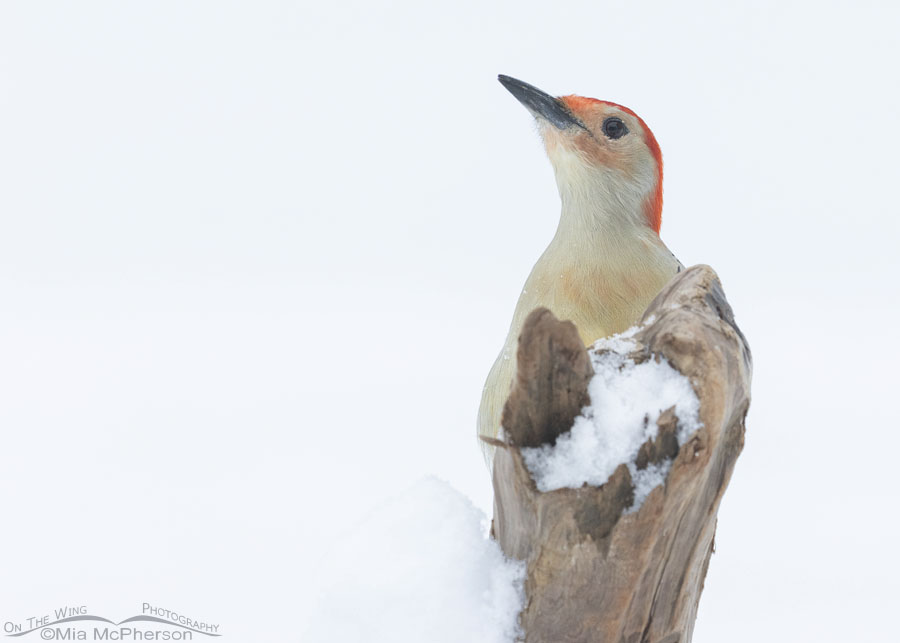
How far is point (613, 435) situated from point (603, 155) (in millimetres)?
1589

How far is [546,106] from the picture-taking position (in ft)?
11.2

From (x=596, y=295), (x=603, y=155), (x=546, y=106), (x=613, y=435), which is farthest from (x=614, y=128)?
(x=613, y=435)

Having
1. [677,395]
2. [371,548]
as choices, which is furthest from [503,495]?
[677,395]

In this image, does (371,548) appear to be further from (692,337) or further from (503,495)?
(692,337)

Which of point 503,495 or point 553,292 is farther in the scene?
point 553,292

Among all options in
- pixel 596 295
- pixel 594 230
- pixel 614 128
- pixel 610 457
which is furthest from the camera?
pixel 614 128

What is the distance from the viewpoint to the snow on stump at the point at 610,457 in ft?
6.68

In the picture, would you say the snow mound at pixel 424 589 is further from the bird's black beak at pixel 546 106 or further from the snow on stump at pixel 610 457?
the bird's black beak at pixel 546 106

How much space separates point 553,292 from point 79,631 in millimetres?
3071

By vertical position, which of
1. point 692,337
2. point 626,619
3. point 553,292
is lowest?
point 626,619

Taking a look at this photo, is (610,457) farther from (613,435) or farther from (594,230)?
(594,230)

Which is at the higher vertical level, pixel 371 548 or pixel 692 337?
pixel 692 337

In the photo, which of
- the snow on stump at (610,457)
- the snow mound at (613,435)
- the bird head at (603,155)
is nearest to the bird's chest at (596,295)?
the bird head at (603,155)

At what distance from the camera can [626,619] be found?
2240 millimetres
